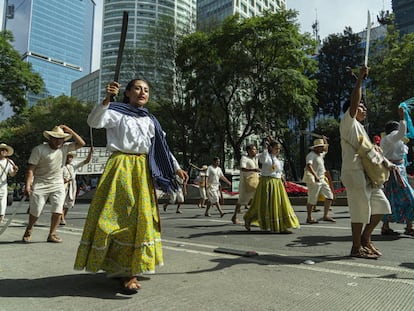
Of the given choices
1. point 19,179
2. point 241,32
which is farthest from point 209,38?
point 19,179

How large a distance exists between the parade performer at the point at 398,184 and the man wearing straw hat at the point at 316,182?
2.28 metres

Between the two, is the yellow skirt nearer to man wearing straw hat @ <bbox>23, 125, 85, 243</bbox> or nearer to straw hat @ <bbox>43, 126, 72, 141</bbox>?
man wearing straw hat @ <bbox>23, 125, 85, 243</bbox>

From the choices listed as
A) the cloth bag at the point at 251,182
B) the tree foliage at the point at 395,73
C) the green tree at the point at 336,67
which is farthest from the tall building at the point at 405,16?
the cloth bag at the point at 251,182

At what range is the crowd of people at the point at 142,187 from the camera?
3.18 m

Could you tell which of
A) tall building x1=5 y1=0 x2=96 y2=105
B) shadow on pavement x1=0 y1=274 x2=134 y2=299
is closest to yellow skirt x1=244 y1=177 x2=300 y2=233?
shadow on pavement x1=0 y1=274 x2=134 y2=299

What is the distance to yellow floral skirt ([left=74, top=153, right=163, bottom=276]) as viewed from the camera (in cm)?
312

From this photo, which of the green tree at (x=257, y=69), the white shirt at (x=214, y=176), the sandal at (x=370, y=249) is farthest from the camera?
the green tree at (x=257, y=69)

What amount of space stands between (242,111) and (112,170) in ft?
82.4

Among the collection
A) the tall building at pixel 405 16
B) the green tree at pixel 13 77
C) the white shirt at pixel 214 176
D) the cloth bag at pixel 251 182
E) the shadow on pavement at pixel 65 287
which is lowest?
the shadow on pavement at pixel 65 287

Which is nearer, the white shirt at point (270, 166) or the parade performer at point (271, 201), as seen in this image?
the parade performer at point (271, 201)

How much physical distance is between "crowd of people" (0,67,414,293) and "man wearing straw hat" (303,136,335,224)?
5.36ft

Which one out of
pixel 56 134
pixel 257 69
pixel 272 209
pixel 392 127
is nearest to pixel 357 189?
pixel 392 127

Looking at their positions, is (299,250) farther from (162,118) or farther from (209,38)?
(162,118)

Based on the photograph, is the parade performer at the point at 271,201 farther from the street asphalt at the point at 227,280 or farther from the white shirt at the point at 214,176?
the white shirt at the point at 214,176
